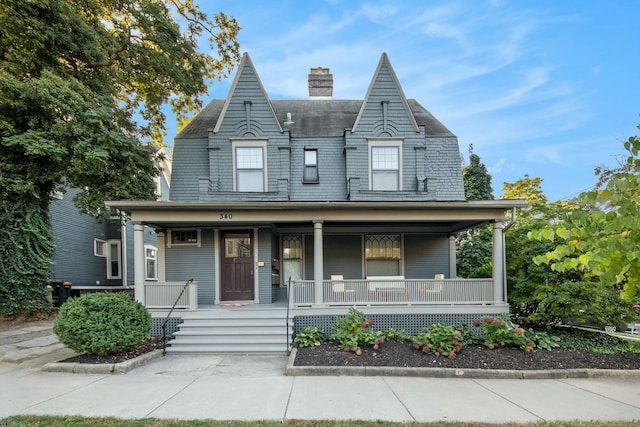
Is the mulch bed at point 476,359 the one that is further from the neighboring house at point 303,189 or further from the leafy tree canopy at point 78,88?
the leafy tree canopy at point 78,88

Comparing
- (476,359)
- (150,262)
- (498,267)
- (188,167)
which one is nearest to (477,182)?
(498,267)

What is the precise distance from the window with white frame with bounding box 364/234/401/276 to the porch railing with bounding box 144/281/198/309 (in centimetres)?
553

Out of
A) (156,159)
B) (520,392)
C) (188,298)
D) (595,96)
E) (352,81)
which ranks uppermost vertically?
(352,81)

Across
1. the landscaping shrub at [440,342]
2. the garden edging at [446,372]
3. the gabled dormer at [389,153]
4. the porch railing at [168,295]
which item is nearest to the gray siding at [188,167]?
the porch railing at [168,295]

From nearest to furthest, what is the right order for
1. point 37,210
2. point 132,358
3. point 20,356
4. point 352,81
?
point 132,358 → point 20,356 → point 37,210 → point 352,81

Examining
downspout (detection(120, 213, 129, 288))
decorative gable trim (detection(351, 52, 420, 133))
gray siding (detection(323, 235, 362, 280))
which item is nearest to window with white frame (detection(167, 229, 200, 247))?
gray siding (detection(323, 235, 362, 280))

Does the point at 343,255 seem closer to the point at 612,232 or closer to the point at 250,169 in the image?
the point at 250,169

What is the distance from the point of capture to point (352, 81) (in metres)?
14.2

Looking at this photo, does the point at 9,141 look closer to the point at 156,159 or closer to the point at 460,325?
the point at 156,159

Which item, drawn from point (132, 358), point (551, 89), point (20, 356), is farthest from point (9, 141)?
point (551, 89)

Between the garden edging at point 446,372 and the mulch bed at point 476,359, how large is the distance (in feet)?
0.72

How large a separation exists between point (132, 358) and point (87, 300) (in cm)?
147

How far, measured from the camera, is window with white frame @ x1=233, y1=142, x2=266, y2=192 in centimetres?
1026

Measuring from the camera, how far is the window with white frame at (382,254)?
1111 cm
